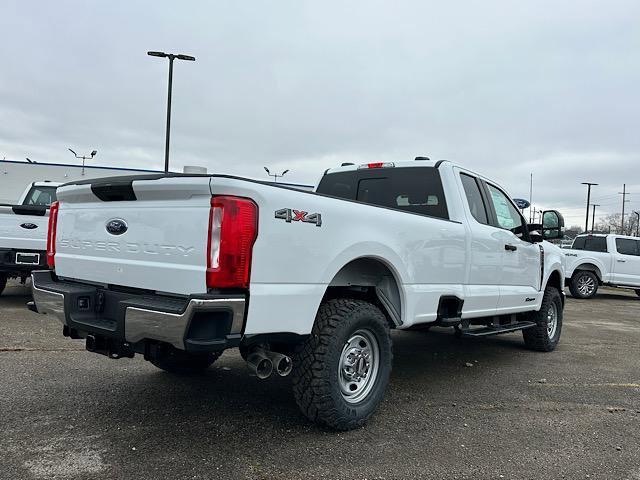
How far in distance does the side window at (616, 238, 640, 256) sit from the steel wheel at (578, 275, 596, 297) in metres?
1.26

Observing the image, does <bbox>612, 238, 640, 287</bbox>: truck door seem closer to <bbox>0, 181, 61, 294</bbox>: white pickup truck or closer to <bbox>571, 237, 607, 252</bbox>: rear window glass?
<bbox>571, 237, 607, 252</bbox>: rear window glass

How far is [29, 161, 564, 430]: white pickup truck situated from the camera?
2.87 metres

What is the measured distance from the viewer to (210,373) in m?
5.00

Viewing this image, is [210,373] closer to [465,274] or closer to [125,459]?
[125,459]

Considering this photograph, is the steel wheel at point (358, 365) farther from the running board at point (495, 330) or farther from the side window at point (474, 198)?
the side window at point (474, 198)

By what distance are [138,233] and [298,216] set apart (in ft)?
3.23

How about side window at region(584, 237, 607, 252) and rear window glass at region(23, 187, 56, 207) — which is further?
side window at region(584, 237, 607, 252)

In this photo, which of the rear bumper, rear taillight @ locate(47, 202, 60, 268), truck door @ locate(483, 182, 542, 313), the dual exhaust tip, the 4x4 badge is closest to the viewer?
the rear bumper

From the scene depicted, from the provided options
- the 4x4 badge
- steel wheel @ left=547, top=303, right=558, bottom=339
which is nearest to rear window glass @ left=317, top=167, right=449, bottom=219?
the 4x4 badge

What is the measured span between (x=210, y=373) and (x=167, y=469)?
205 cm

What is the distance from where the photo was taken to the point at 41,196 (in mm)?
10703

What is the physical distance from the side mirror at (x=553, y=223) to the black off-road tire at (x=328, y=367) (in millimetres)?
3531

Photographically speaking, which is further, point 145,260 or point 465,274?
point 465,274

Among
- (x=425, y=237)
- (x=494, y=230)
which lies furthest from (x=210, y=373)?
(x=494, y=230)
